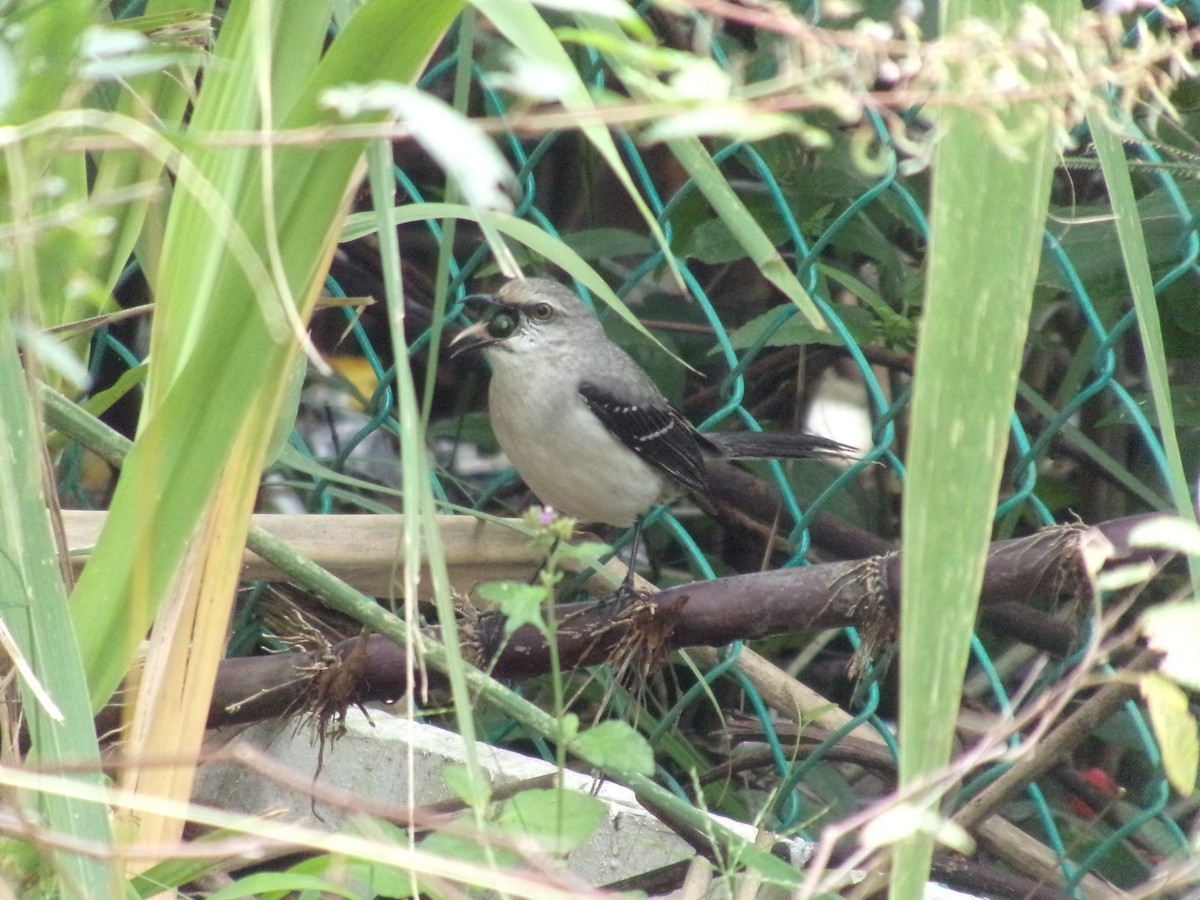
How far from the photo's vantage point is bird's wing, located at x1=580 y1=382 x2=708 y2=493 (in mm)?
3412

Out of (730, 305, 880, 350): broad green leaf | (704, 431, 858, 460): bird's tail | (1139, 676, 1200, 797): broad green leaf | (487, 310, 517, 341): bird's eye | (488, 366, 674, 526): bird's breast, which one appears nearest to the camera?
(1139, 676, 1200, 797): broad green leaf

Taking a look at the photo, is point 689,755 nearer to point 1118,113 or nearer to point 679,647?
point 679,647

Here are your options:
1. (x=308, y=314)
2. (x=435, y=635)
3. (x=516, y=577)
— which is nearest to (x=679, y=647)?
(x=435, y=635)

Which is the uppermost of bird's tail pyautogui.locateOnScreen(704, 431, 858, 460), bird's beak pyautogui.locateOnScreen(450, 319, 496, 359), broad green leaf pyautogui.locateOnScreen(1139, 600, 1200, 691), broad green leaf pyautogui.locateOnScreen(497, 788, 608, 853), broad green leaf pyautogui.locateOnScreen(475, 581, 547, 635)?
broad green leaf pyautogui.locateOnScreen(1139, 600, 1200, 691)

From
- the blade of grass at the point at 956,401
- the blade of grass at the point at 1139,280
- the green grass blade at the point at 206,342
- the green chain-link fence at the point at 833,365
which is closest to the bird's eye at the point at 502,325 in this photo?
the green chain-link fence at the point at 833,365

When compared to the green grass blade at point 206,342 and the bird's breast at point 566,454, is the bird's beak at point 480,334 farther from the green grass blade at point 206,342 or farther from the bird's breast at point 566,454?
the green grass blade at point 206,342

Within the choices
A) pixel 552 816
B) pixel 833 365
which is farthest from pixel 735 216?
pixel 833 365

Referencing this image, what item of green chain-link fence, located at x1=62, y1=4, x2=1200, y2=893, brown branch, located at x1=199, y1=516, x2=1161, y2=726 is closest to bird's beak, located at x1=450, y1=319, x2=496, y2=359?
green chain-link fence, located at x1=62, y1=4, x2=1200, y2=893

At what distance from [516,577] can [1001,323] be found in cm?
159

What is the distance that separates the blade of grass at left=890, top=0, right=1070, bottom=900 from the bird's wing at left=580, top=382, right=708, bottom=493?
7.72 feet

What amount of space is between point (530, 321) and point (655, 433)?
430mm

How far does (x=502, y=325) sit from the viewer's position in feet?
11.8

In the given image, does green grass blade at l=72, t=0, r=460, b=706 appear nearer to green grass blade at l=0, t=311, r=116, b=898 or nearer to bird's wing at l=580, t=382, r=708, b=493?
green grass blade at l=0, t=311, r=116, b=898

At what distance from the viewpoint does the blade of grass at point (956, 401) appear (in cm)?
98
